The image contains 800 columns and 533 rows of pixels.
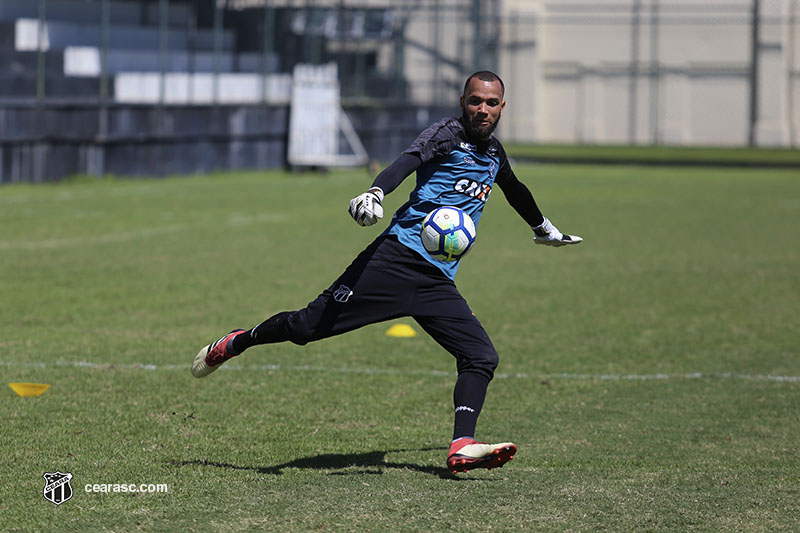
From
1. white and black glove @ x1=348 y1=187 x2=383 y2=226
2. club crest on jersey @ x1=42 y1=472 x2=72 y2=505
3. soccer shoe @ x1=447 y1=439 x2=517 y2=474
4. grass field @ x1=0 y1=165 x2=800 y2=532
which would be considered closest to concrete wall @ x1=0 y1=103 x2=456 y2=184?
grass field @ x1=0 y1=165 x2=800 y2=532

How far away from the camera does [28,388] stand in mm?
6727

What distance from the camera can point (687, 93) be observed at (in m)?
41.5

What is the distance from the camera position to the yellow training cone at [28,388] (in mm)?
6688

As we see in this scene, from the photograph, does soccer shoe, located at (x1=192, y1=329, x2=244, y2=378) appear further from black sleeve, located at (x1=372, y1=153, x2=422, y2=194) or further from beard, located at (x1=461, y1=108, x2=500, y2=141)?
beard, located at (x1=461, y1=108, x2=500, y2=141)

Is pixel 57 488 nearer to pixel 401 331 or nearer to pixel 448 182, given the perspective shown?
pixel 448 182

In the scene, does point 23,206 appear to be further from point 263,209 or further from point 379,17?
point 379,17

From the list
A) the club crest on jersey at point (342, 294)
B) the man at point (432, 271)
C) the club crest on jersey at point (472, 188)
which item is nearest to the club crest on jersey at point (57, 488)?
the man at point (432, 271)

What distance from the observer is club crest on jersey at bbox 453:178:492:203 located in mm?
5621

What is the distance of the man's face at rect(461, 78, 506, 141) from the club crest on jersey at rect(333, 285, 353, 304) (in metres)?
0.91

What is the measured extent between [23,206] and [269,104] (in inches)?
389

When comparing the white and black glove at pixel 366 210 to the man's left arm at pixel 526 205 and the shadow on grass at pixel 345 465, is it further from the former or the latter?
the shadow on grass at pixel 345 465

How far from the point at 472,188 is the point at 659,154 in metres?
31.3

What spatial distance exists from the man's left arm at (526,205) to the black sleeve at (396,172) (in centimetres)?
59

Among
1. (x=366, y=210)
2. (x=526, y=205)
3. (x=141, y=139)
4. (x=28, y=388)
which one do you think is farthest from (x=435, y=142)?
(x=141, y=139)
